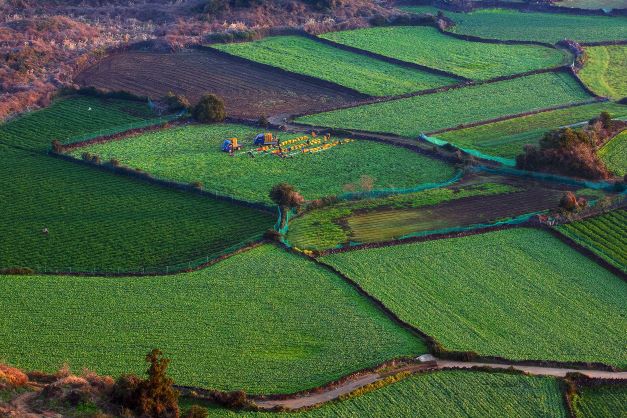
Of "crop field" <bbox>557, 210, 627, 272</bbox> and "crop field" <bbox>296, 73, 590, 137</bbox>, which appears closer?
"crop field" <bbox>557, 210, 627, 272</bbox>

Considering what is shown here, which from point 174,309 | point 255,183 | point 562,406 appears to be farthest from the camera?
point 255,183

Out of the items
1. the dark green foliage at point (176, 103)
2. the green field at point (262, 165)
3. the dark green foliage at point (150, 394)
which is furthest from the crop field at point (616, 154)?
the dark green foliage at point (150, 394)

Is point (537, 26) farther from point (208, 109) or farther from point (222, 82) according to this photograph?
point (208, 109)

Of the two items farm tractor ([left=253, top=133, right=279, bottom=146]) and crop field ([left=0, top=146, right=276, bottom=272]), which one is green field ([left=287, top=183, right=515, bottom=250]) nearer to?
crop field ([left=0, top=146, right=276, bottom=272])

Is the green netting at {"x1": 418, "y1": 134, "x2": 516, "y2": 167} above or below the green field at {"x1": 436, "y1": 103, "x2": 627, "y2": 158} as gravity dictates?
below

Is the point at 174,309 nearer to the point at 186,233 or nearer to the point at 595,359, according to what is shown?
the point at 186,233

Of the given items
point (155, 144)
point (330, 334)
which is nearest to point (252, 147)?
point (155, 144)

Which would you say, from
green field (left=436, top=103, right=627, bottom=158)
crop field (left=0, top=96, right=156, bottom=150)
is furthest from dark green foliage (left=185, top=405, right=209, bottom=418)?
green field (left=436, top=103, right=627, bottom=158)
